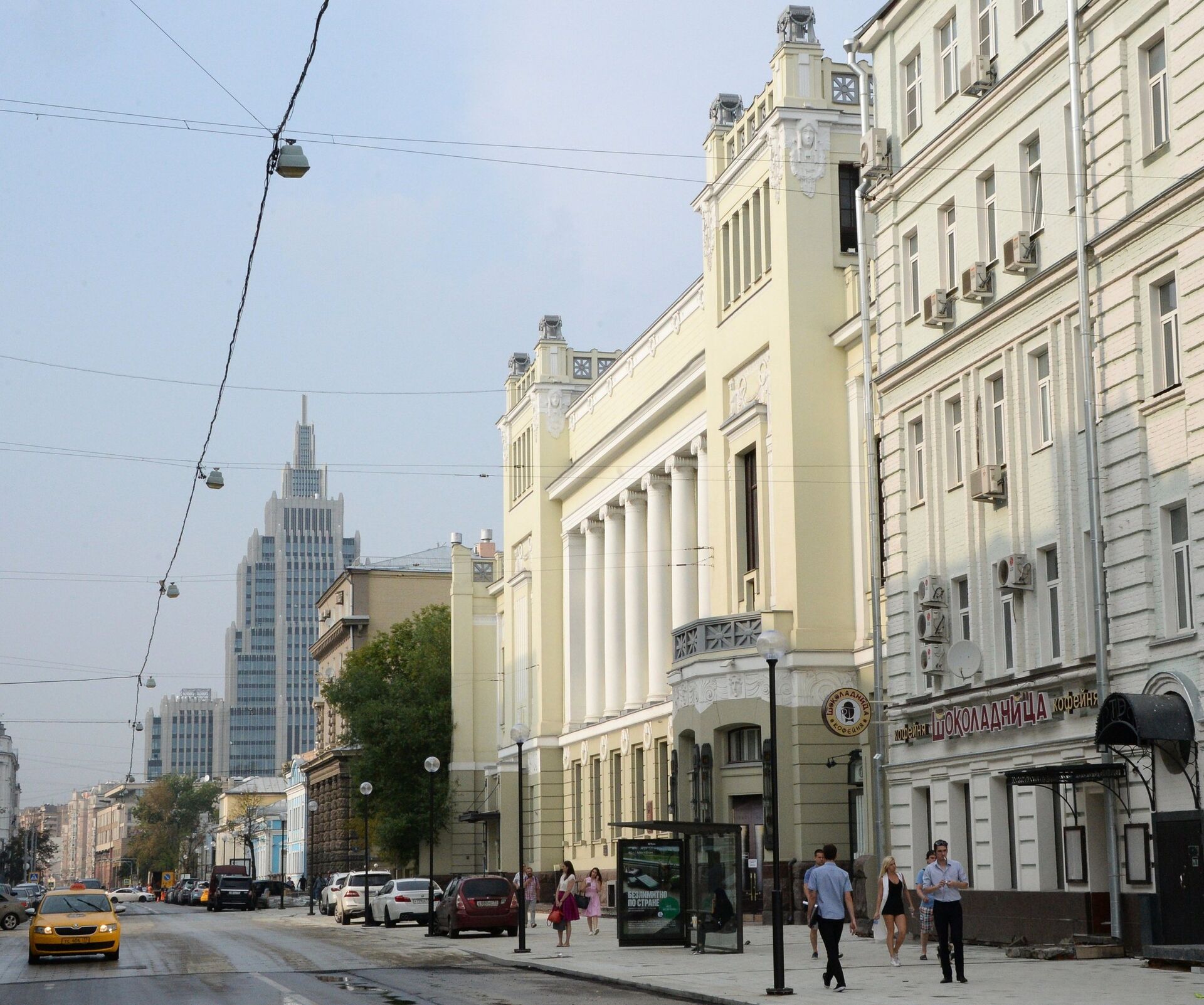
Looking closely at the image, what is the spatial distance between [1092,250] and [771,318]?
1465cm

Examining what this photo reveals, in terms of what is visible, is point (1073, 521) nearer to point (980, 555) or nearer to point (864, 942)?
point (980, 555)

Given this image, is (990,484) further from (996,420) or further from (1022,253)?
(1022,253)

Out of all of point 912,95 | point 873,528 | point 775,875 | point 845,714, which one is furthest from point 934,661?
point 912,95

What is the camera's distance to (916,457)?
108ft

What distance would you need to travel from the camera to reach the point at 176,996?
23.1 meters

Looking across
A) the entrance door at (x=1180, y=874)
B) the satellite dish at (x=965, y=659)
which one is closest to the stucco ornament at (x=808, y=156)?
the satellite dish at (x=965, y=659)

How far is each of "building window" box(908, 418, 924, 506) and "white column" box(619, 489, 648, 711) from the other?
20.8 meters

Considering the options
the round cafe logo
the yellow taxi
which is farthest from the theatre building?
the yellow taxi

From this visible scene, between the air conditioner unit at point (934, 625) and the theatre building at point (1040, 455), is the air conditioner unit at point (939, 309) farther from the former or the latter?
the air conditioner unit at point (934, 625)

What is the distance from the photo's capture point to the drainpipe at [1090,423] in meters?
25.0

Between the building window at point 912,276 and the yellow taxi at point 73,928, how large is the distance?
19.7 metres

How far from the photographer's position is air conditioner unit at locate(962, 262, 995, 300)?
2953 cm

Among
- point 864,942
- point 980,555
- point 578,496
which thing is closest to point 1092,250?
point 980,555

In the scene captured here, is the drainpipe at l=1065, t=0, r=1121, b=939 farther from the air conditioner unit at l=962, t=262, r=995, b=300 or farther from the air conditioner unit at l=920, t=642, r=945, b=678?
the air conditioner unit at l=920, t=642, r=945, b=678
